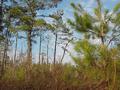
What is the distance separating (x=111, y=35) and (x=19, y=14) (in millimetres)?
12218

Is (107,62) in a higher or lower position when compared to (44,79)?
higher

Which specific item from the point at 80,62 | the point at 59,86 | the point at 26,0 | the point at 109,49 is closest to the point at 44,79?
the point at 59,86

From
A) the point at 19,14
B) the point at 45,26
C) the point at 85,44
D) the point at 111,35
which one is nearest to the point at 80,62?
the point at 85,44

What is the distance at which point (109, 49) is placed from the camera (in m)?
8.12

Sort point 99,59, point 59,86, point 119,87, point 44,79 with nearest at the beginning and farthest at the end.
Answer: point 119,87 → point 99,59 → point 59,86 → point 44,79

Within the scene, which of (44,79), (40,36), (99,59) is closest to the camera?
(99,59)

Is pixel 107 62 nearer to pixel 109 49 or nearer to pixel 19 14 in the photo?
pixel 109 49

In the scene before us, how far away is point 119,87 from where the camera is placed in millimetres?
7934

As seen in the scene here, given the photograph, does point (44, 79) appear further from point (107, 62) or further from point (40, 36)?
point (40, 36)

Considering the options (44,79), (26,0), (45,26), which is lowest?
(44,79)

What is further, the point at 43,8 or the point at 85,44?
the point at 43,8

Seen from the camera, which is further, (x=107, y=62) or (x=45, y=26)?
(x=45, y=26)

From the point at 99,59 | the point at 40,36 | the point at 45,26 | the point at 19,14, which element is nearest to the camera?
the point at 99,59

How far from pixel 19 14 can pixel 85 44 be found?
12026mm
